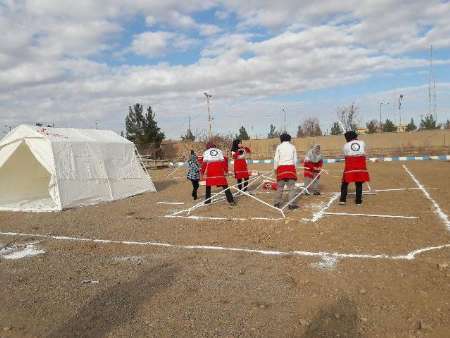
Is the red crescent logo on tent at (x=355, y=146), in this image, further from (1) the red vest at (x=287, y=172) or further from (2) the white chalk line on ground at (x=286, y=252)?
(2) the white chalk line on ground at (x=286, y=252)

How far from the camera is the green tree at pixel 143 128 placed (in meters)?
35.8

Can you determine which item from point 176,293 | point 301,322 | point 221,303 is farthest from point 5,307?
point 301,322

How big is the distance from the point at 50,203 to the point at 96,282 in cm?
710

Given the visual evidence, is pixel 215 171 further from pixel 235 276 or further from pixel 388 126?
pixel 388 126

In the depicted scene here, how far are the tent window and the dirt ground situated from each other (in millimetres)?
3476

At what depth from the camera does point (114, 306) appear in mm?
4195

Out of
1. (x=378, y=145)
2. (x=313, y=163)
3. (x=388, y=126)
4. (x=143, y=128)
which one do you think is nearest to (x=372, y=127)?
(x=388, y=126)

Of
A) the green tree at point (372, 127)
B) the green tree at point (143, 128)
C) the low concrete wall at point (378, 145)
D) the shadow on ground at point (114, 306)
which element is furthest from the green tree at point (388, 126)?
the shadow on ground at point (114, 306)

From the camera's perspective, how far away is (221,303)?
4137 mm

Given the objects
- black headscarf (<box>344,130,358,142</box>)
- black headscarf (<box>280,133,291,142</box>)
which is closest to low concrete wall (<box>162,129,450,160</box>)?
black headscarf (<box>344,130,358,142</box>)

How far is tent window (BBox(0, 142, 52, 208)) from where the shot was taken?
38.6 feet

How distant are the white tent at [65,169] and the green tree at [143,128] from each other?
2219 cm

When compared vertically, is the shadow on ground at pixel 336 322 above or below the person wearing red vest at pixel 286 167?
below

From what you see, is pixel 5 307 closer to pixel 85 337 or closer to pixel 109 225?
pixel 85 337
